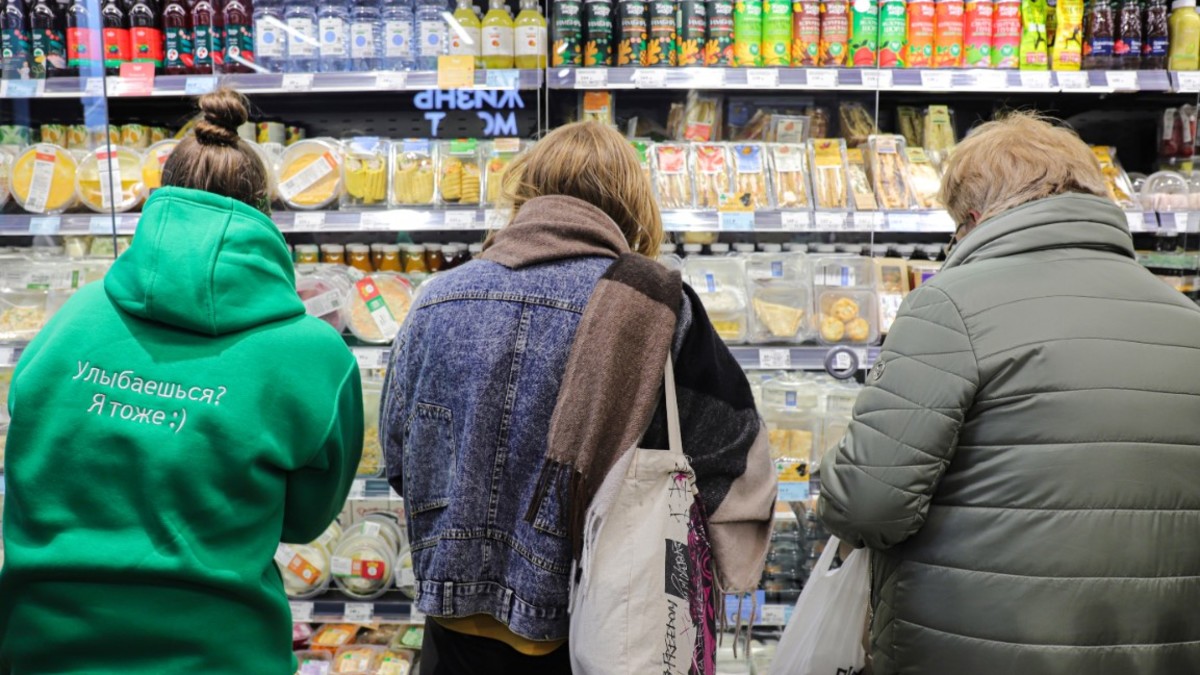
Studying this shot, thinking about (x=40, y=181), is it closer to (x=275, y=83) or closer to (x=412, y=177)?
(x=275, y=83)

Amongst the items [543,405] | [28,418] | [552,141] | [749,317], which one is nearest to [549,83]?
[749,317]

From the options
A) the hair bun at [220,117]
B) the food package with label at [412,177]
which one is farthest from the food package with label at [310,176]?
the hair bun at [220,117]

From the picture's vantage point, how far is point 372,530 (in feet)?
9.16

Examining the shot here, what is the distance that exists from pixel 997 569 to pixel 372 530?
188 cm

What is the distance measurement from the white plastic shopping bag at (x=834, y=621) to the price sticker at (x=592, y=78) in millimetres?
1584

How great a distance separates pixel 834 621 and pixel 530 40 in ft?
6.33

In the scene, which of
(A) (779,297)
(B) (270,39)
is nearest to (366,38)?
(B) (270,39)

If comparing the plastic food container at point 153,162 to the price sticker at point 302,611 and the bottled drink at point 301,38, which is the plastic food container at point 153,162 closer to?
the bottled drink at point 301,38

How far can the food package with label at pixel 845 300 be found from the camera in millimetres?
2816

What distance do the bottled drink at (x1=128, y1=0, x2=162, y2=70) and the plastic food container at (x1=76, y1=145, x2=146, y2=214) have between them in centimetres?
31

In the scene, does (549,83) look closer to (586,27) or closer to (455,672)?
(586,27)

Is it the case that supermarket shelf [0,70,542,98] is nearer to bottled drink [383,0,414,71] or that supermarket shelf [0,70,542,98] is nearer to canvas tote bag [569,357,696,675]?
bottled drink [383,0,414,71]

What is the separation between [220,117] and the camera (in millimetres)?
1502

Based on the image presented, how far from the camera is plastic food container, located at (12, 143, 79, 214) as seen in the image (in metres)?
2.75
